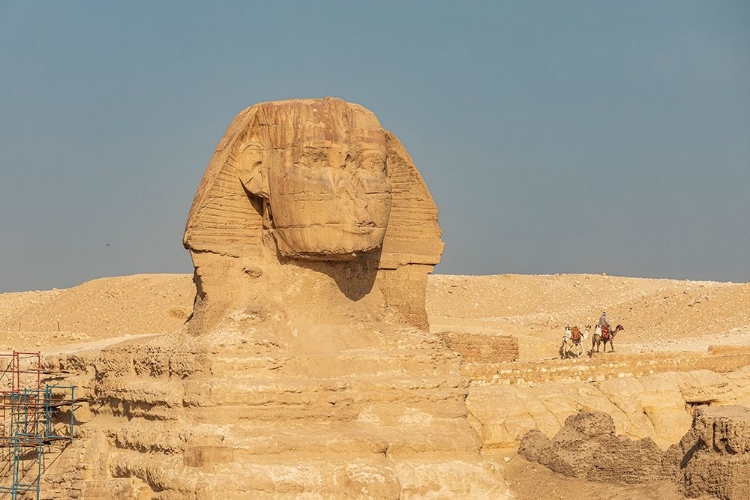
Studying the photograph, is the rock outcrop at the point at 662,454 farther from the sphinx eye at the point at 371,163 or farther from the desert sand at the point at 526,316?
the sphinx eye at the point at 371,163

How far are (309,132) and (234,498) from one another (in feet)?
12.1

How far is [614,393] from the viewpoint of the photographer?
1038 inches

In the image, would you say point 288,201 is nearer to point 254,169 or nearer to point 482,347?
point 254,169

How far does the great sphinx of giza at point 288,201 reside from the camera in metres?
13.1

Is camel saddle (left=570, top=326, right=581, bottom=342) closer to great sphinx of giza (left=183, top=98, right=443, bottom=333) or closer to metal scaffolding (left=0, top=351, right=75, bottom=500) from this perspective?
metal scaffolding (left=0, top=351, right=75, bottom=500)

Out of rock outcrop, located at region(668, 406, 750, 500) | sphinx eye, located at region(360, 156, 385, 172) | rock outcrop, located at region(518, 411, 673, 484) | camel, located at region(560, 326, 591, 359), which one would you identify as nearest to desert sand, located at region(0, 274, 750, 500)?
rock outcrop, located at region(518, 411, 673, 484)

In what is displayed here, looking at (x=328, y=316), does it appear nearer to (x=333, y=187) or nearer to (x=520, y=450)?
(x=333, y=187)

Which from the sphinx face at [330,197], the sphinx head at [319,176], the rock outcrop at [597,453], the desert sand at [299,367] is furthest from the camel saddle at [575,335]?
the sphinx face at [330,197]

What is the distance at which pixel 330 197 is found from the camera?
13047 mm

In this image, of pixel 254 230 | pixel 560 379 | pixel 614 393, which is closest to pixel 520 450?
pixel 614 393

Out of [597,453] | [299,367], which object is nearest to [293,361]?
[299,367]

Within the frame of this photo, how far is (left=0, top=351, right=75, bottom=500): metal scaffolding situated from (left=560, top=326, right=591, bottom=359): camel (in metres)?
18.8

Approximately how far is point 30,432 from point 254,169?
5.53 meters

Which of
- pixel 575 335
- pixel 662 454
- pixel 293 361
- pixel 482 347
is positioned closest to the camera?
pixel 293 361
